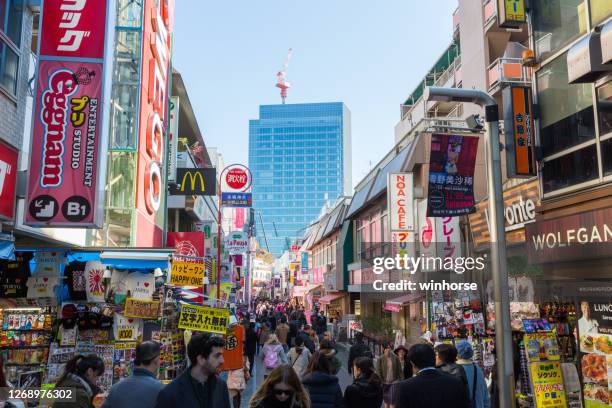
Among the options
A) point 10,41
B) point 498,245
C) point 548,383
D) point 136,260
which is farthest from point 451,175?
point 10,41

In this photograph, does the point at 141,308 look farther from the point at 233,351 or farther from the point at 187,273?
the point at 233,351

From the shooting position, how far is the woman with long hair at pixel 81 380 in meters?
5.56

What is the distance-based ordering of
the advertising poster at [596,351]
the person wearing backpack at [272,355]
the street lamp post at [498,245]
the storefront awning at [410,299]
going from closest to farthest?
1. the street lamp post at [498,245]
2. the advertising poster at [596,351]
3. the person wearing backpack at [272,355]
4. the storefront awning at [410,299]

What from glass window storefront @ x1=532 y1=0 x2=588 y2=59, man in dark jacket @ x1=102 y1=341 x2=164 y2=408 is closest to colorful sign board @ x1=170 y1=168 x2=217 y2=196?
glass window storefront @ x1=532 y1=0 x2=588 y2=59

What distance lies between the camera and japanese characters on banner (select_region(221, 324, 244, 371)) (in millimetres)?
10499

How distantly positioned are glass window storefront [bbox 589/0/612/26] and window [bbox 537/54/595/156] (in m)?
1.16

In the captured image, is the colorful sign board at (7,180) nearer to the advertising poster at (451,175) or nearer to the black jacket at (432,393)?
the black jacket at (432,393)

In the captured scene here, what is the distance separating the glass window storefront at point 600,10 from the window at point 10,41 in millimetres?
10750

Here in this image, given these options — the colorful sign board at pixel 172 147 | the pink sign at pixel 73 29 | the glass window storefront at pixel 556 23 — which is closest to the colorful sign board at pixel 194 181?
the colorful sign board at pixel 172 147

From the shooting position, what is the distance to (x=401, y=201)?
70.1 feet

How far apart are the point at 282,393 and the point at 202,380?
63 centimetres

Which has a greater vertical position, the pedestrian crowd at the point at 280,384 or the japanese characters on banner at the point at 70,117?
the japanese characters on banner at the point at 70,117

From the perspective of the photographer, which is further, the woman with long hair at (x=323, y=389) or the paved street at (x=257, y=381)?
the paved street at (x=257, y=381)

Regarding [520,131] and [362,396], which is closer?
[362,396]
